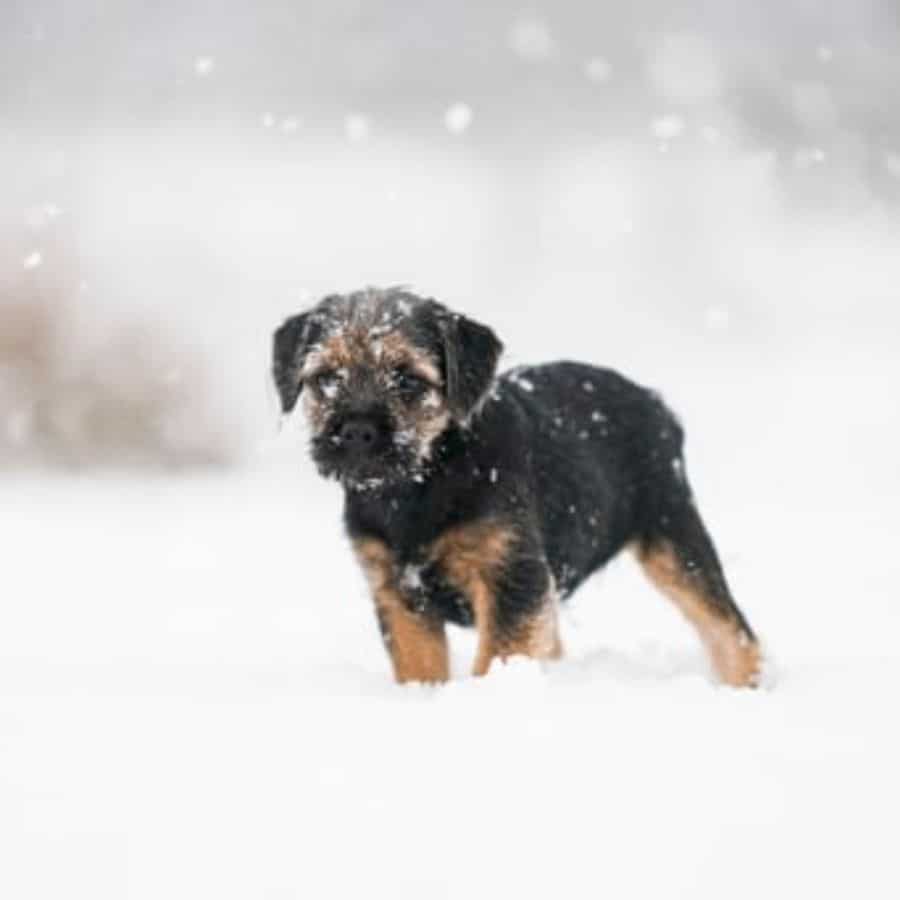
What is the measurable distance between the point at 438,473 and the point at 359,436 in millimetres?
410

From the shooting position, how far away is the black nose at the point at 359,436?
19.3 ft

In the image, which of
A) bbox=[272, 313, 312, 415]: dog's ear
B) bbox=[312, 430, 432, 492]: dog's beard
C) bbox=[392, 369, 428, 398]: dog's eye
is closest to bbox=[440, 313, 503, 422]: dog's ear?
bbox=[392, 369, 428, 398]: dog's eye

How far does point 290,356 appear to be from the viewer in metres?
6.63

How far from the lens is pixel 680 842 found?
386 centimetres

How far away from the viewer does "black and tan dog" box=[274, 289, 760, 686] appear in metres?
6.02

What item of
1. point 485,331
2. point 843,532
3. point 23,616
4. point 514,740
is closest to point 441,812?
point 514,740

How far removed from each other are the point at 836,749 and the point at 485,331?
100 inches

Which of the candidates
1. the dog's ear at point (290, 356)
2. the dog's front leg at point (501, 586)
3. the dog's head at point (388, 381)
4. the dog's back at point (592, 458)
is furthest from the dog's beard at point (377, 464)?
the dog's back at point (592, 458)

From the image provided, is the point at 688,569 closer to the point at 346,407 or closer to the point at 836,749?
the point at 346,407

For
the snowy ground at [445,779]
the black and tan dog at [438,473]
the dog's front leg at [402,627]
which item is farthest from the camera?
the dog's front leg at [402,627]

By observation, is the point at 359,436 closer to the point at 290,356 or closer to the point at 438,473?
the point at 438,473

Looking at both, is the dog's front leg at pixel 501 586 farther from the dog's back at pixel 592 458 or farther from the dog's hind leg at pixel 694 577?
the dog's hind leg at pixel 694 577

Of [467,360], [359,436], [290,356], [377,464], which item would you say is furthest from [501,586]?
[290,356]

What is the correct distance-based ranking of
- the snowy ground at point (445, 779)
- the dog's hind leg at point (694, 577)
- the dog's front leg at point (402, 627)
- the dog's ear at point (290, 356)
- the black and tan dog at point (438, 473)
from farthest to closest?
the dog's hind leg at point (694, 577), the dog's ear at point (290, 356), the dog's front leg at point (402, 627), the black and tan dog at point (438, 473), the snowy ground at point (445, 779)
